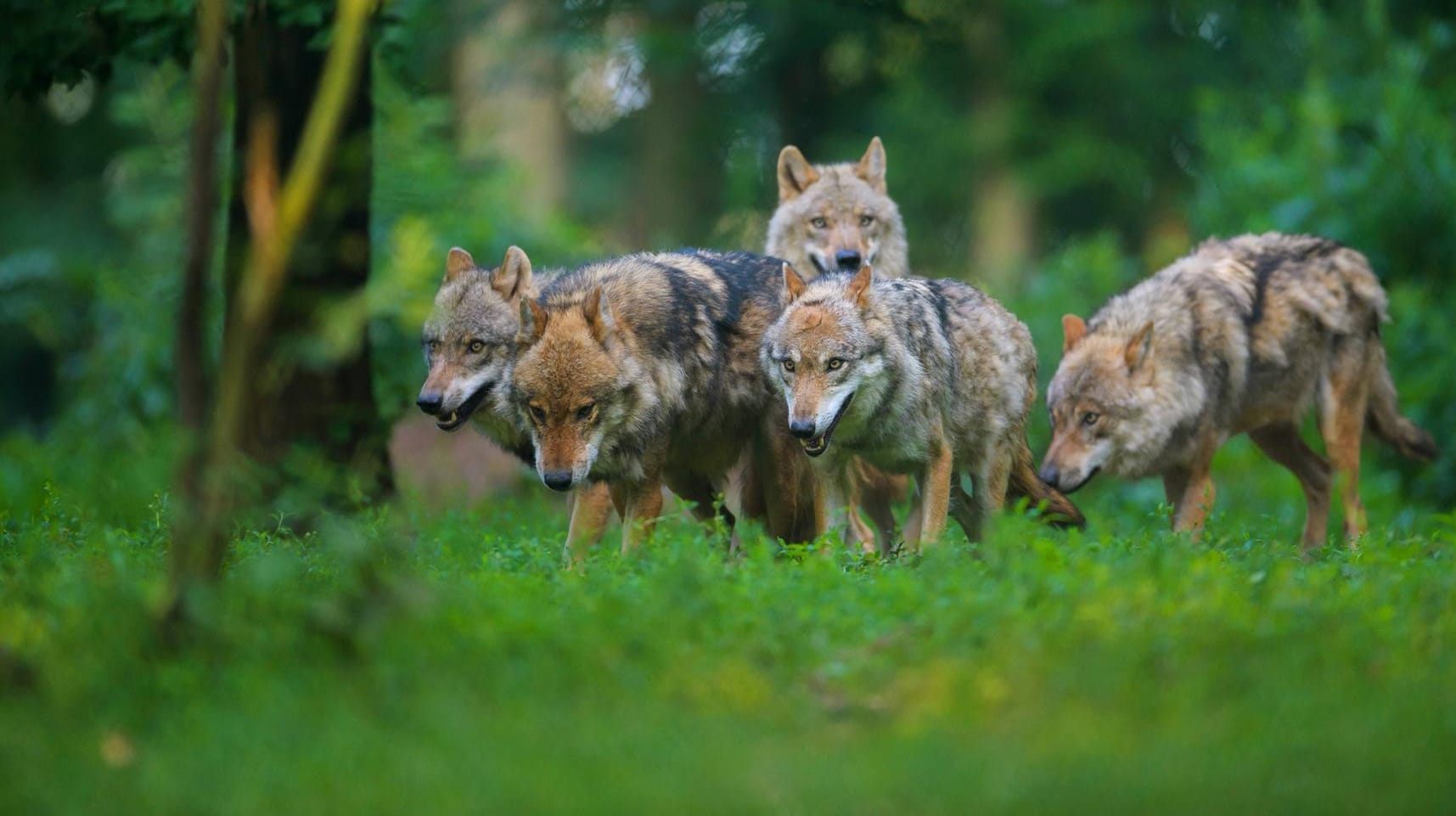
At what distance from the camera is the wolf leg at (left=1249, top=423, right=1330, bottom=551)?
1012 cm

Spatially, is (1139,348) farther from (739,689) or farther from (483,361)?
(739,689)

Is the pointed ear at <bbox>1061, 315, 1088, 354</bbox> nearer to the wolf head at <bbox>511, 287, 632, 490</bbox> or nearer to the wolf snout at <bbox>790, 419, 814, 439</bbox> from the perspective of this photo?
the wolf snout at <bbox>790, 419, 814, 439</bbox>

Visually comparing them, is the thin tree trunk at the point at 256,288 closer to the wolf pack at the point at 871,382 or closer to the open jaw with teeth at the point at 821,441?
the wolf pack at the point at 871,382

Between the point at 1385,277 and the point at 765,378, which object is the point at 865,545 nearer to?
the point at 765,378

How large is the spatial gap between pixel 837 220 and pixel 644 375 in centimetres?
337

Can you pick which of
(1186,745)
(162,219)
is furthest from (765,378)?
(162,219)

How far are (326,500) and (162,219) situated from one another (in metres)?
7.78

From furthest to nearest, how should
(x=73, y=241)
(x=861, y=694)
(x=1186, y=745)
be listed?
(x=73, y=241)
(x=861, y=694)
(x=1186, y=745)

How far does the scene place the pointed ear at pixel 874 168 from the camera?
1100cm

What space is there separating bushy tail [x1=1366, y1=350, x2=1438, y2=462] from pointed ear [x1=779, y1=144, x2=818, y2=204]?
4.03 m

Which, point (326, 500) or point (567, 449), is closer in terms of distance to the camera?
point (567, 449)

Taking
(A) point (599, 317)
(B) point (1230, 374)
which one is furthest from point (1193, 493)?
(A) point (599, 317)

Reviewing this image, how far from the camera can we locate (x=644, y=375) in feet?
25.0

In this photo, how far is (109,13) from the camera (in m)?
7.46
